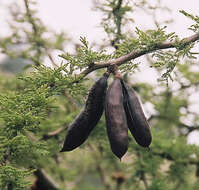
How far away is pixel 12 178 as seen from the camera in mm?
1322

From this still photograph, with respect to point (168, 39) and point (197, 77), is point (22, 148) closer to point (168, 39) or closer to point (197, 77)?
point (168, 39)

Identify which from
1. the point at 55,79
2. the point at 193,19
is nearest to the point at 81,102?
the point at 55,79

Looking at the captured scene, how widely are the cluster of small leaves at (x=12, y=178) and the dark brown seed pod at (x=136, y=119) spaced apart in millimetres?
382

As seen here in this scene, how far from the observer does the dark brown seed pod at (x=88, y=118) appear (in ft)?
4.39

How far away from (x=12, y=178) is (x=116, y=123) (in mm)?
405

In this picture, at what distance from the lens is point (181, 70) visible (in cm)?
329

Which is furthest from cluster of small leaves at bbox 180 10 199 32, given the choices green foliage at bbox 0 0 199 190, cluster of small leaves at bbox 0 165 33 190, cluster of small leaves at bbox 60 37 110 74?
cluster of small leaves at bbox 0 165 33 190

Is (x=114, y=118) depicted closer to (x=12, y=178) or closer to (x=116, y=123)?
(x=116, y=123)

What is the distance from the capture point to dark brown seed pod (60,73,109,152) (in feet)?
4.39

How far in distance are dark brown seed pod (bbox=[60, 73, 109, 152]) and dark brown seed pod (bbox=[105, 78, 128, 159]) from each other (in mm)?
49

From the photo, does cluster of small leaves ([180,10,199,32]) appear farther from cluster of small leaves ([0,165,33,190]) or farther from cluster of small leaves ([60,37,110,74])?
cluster of small leaves ([0,165,33,190])

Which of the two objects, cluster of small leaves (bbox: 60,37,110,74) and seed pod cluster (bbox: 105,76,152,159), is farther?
cluster of small leaves (bbox: 60,37,110,74)

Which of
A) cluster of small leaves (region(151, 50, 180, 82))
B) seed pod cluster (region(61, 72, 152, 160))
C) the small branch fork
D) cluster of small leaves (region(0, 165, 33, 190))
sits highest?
the small branch fork

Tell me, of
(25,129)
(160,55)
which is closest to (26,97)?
(25,129)
